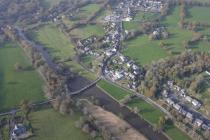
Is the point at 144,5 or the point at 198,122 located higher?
the point at 144,5

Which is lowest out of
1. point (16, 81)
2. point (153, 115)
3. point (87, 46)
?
point (153, 115)

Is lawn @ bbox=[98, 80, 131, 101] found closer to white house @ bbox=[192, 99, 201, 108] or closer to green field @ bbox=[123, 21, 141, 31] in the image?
white house @ bbox=[192, 99, 201, 108]

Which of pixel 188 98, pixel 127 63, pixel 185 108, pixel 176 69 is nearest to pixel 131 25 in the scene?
pixel 127 63

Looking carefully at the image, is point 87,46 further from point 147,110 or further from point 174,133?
point 174,133

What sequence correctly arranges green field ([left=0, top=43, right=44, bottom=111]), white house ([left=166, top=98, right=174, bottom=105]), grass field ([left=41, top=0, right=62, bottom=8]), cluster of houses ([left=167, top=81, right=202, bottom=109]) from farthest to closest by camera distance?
→ grass field ([left=41, top=0, right=62, bottom=8]) → green field ([left=0, top=43, right=44, bottom=111]) → white house ([left=166, top=98, right=174, bottom=105]) → cluster of houses ([left=167, top=81, right=202, bottom=109])

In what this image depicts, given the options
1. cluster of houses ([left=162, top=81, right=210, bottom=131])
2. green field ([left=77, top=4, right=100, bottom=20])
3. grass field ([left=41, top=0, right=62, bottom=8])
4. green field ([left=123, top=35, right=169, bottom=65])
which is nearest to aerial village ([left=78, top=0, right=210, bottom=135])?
cluster of houses ([left=162, top=81, right=210, bottom=131])

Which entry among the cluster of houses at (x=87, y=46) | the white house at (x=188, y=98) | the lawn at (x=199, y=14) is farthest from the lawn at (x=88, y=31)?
the white house at (x=188, y=98)
